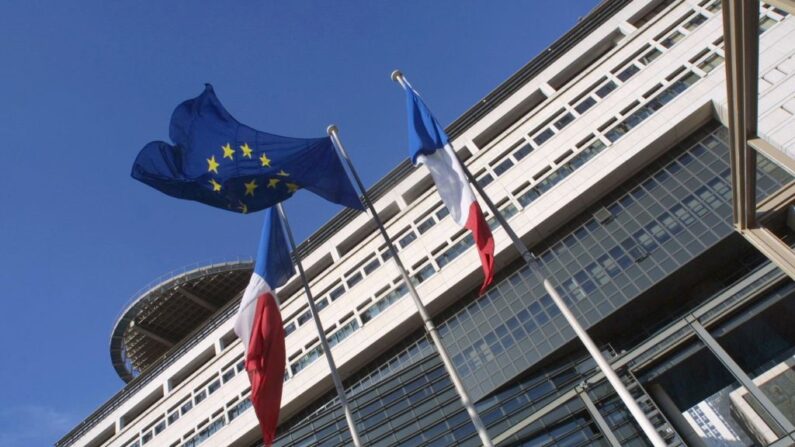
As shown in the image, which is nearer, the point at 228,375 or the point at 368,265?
the point at 368,265

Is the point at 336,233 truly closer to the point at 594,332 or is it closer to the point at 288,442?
the point at 288,442

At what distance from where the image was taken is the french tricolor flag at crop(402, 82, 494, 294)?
12516 mm

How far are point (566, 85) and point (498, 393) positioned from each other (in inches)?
739

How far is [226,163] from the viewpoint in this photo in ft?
43.7

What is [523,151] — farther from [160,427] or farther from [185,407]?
[160,427]

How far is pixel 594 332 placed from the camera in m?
25.4

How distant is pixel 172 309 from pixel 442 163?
147 ft

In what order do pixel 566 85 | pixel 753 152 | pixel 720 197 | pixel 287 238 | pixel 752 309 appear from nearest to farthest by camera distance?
1. pixel 753 152
2. pixel 287 238
3. pixel 752 309
4. pixel 720 197
5. pixel 566 85

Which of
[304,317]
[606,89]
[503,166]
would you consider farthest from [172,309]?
[606,89]

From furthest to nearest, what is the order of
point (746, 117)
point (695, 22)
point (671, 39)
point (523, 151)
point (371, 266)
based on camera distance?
point (371, 266) < point (523, 151) < point (671, 39) < point (695, 22) < point (746, 117)

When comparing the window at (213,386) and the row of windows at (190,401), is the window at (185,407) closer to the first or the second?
the row of windows at (190,401)

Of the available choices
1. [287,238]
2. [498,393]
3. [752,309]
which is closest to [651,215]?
[752,309]

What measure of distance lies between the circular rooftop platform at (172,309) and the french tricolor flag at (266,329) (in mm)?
37310

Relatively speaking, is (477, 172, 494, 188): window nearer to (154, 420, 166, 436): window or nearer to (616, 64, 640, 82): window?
(616, 64, 640, 82): window
